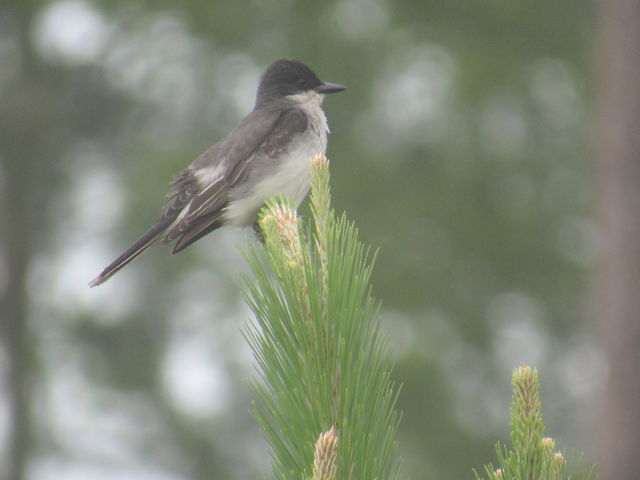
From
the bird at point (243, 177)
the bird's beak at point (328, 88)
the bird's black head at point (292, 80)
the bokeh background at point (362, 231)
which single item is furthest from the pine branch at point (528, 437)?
the bokeh background at point (362, 231)

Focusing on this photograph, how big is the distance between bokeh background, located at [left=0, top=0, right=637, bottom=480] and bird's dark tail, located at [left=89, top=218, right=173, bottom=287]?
25.0 ft

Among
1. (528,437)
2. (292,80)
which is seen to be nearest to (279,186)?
(292,80)

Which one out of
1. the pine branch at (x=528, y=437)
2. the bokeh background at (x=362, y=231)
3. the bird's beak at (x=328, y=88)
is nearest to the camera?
the pine branch at (x=528, y=437)

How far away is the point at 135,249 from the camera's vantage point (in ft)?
14.9

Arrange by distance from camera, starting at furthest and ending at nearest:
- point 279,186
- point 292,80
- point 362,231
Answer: point 362,231
point 292,80
point 279,186

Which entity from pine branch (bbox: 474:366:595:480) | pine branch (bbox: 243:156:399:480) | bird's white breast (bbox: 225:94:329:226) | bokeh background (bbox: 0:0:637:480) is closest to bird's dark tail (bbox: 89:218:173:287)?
bird's white breast (bbox: 225:94:329:226)

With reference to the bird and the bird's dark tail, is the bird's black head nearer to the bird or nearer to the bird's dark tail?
the bird

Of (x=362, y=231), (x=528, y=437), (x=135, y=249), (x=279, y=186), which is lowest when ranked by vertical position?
(x=528, y=437)

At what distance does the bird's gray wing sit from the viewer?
477cm

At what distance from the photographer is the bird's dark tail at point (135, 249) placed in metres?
4.16

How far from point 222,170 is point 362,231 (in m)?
7.39

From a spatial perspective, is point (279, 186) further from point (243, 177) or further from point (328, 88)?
point (328, 88)

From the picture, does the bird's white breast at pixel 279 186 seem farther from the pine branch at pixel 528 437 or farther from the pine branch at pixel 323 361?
the pine branch at pixel 528 437

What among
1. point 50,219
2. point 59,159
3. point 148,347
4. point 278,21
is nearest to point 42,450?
point 148,347
